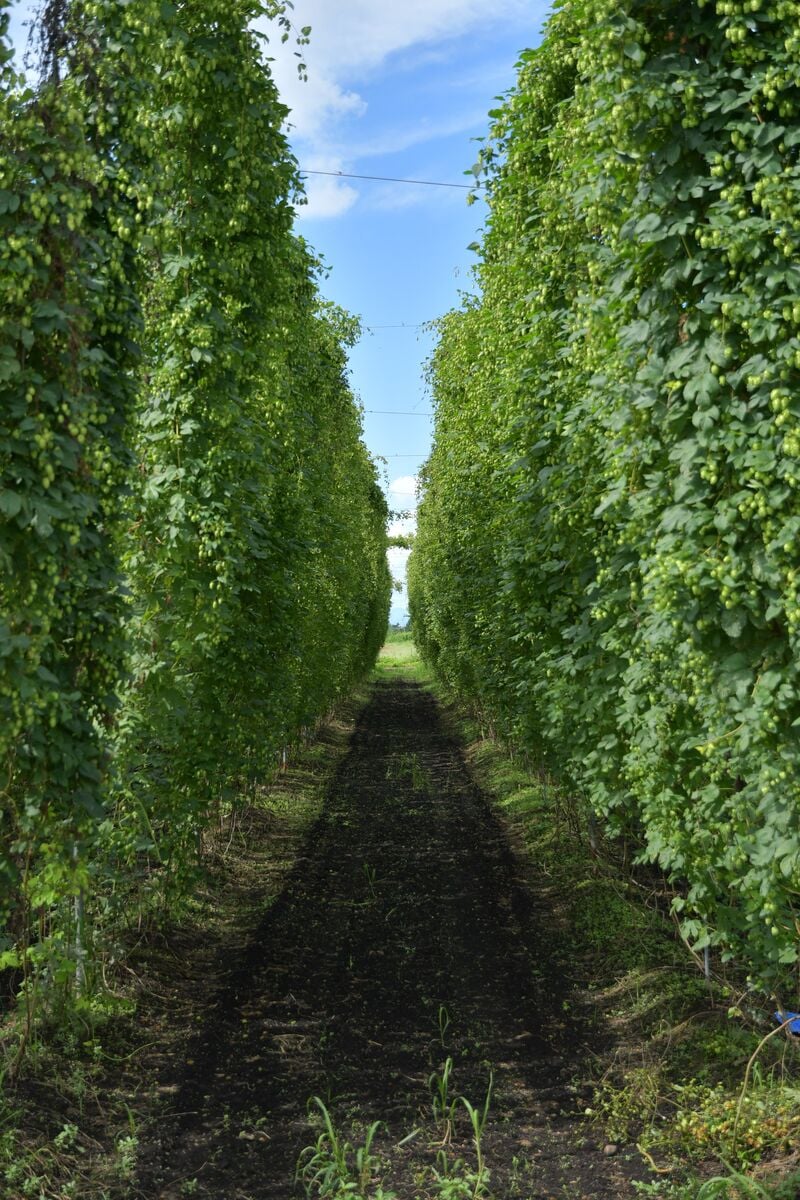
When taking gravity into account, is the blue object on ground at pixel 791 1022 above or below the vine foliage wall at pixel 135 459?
below

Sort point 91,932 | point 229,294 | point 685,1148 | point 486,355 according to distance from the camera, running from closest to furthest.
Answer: point 685,1148, point 91,932, point 229,294, point 486,355

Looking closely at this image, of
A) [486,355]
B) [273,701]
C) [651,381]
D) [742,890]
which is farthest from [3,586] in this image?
[486,355]

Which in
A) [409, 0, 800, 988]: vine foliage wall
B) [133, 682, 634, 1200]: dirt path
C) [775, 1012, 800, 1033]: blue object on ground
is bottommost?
[133, 682, 634, 1200]: dirt path

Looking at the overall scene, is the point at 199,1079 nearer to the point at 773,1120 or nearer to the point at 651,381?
the point at 773,1120

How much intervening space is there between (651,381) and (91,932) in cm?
407

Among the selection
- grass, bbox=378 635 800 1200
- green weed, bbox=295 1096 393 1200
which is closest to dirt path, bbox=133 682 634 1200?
green weed, bbox=295 1096 393 1200

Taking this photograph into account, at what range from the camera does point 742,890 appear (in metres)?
3.79

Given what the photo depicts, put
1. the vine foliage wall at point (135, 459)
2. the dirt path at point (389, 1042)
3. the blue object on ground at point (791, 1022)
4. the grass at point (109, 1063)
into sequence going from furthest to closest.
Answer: the blue object on ground at point (791, 1022)
the dirt path at point (389, 1042)
the grass at point (109, 1063)
the vine foliage wall at point (135, 459)

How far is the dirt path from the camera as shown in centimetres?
402

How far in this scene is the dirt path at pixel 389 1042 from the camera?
4.02m

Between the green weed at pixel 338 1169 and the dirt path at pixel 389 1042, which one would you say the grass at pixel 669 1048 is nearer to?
the dirt path at pixel 389 1042

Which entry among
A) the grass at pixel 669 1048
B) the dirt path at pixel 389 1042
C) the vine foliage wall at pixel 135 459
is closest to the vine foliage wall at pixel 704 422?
the grass at pixel 669 1048

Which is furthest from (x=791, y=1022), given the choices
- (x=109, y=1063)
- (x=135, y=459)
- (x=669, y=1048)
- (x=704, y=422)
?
(x=135, y=459)

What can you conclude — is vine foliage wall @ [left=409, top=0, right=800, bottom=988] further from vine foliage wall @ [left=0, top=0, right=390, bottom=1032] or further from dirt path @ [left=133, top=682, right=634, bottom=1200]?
vine foliage wall @ [left=0, top=0, right=390, bottom=1032]
